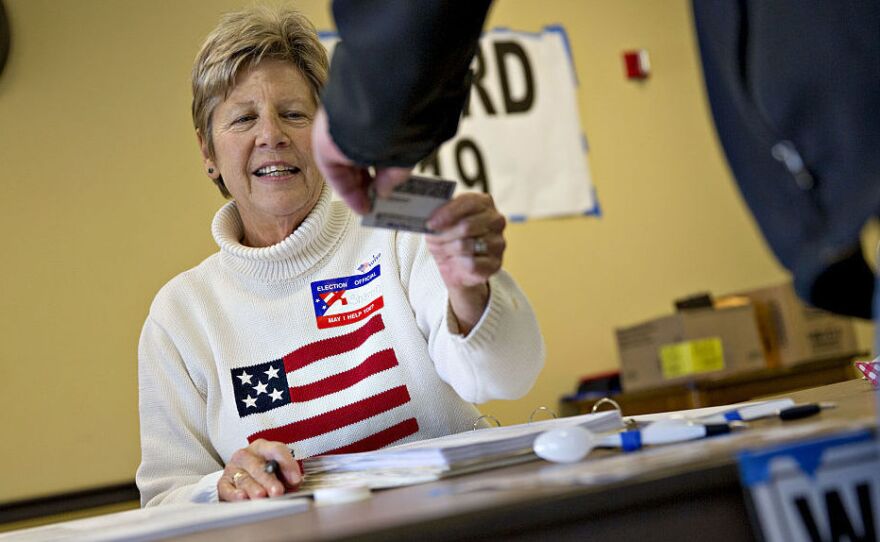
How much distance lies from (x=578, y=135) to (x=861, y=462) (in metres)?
3.58

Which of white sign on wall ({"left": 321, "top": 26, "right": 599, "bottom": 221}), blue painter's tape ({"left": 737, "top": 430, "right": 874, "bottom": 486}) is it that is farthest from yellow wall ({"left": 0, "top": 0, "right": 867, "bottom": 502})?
blue painter's tape ({"left": 737, "top": 430, "right": 874, "bottom": 486})

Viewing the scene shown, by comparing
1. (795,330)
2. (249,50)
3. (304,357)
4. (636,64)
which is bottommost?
(795,330)

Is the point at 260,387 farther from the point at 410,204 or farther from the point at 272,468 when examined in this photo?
the point at 410,204

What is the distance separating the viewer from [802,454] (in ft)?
2.03

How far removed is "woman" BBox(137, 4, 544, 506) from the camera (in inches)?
67.2

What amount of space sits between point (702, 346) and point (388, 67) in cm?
275

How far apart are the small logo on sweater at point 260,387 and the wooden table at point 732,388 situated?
207 cm

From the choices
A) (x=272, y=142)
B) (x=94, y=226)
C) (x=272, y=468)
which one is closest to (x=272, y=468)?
(x=272, y=468)

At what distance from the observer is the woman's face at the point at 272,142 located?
1.94 meters

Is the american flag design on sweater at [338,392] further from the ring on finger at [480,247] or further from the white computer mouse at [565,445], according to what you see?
the white computer mouse at [565,445]

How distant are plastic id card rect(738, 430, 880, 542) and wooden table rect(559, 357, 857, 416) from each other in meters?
2.90

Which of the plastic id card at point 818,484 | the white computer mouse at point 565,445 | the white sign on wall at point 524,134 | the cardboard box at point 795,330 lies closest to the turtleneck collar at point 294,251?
the white computer mouse at point 565,445

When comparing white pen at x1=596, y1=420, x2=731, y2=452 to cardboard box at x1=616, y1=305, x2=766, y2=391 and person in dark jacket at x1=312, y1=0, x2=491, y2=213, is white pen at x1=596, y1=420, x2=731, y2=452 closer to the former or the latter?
person in dark jacket at x1=312, y1=0, x2=491, y2=213

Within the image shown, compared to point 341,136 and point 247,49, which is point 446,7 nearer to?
point 341,136
